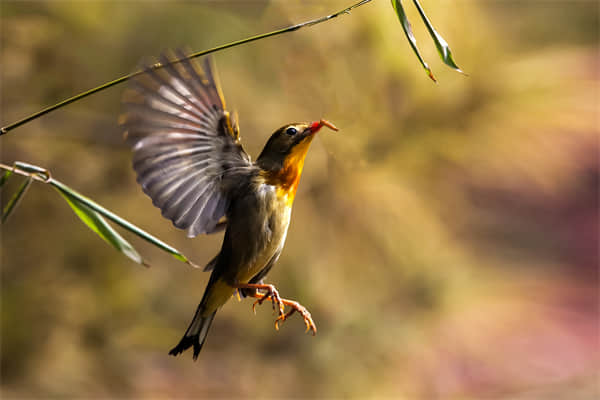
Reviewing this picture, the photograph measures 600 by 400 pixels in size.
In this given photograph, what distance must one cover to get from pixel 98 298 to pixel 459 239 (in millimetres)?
1415

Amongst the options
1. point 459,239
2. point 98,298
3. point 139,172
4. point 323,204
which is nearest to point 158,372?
point 98,298

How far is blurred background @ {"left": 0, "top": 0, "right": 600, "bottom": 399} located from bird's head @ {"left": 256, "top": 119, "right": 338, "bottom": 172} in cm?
96

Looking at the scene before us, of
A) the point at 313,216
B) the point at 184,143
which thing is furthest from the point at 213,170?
the point at 313,216

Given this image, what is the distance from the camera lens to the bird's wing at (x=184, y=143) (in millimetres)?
367

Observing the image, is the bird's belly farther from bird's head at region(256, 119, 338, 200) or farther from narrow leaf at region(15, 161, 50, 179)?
narrow leaf at region(15, 161, 50, 179)

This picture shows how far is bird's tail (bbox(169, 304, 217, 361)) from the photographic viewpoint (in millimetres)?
416

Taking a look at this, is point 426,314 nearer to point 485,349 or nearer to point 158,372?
point 485,349

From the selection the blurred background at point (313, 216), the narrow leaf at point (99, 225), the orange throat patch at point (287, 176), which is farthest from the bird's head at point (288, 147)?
the blurred background at point (313, 216)

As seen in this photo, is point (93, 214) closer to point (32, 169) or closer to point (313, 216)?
point (32, 169)

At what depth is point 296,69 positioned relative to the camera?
1.78 meters

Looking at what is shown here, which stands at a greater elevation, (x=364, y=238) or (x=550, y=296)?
(x=364, y=238)

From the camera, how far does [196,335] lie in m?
0.44

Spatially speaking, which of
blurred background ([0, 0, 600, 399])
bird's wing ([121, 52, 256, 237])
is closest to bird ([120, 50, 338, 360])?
bird's wing ([121, 52, 256, 237])

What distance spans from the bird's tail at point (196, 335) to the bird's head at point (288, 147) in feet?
0.39
